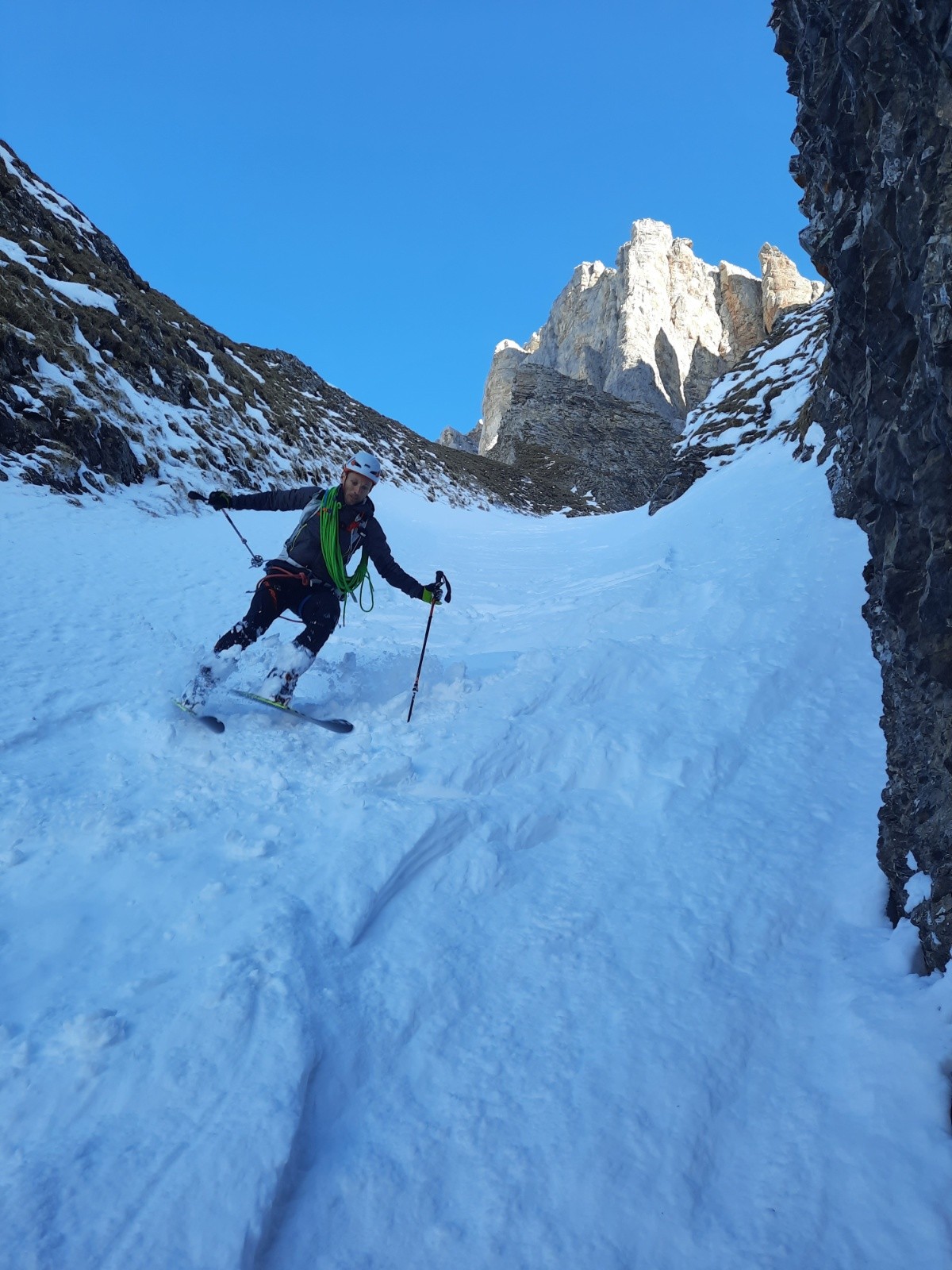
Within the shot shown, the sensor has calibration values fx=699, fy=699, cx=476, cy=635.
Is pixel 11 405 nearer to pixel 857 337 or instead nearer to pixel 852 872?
pixel 857 337

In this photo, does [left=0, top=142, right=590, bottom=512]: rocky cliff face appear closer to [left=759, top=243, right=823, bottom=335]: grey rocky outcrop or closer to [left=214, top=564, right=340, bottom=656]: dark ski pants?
[left=214, top=564, right=340, bottom=656]: dark ski pants

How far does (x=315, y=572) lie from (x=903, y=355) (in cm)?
388

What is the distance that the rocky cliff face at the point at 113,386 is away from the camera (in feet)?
39.5

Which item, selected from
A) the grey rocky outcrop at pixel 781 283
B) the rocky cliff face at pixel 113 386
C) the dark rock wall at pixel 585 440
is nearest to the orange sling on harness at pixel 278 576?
the rocky cliff face at pixel 113 386

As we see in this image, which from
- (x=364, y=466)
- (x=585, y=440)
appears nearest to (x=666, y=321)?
(x=585, y=440)

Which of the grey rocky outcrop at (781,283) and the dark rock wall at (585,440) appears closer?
the dark rock wall at (585,440)

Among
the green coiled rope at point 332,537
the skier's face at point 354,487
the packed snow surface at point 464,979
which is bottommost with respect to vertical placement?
the packed snow surface at point 464,979

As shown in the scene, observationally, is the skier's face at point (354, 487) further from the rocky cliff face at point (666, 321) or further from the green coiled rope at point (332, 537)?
the rocky cliff face at point (666, 321)

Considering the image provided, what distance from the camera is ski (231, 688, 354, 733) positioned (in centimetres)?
484

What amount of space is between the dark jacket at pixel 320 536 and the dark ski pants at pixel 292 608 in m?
0.12

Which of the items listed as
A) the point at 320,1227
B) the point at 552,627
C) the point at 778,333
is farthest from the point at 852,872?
the point at 778,333

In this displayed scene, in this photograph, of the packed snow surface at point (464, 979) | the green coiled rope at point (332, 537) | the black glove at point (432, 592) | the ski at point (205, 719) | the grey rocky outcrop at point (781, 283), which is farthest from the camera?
the grey rocky outcrop at point (781, 283)

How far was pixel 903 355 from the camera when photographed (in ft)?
9.19

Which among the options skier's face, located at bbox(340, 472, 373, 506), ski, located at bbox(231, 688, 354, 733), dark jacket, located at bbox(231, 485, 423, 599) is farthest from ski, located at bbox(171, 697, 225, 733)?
skier's face, located at bbox(340, 472, 373, 506)
